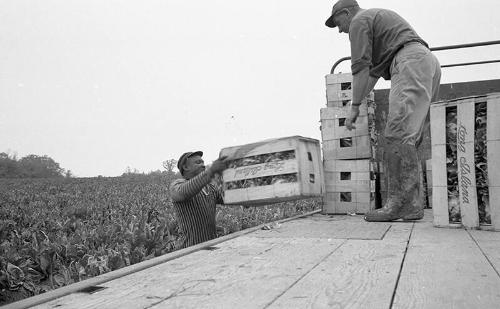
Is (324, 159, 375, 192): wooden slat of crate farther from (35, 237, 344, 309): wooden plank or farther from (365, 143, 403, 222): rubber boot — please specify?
(35, 237, 344, 309): wooden plank

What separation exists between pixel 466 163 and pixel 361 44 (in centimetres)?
150

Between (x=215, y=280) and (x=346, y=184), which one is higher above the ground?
(x=346, y=184)

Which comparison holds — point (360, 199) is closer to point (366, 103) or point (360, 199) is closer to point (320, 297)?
point (366, 103)

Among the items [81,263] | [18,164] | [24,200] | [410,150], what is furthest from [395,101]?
[18,164]

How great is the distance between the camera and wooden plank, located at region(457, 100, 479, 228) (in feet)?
11.5

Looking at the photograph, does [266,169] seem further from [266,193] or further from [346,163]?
[346,163]

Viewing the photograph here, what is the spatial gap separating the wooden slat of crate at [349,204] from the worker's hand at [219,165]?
2022 millimetres

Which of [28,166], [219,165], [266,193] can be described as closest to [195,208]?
[219,165]

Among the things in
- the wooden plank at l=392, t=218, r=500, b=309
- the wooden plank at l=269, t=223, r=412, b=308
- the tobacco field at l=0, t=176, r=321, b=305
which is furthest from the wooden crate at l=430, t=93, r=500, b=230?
the tobacco field at l=0, t=176, r=321, b=305

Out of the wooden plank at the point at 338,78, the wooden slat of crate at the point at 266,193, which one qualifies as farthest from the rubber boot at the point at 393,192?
the wooden plank at the point at 338,78

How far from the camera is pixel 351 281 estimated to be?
1.82 meters

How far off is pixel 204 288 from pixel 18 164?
51.9 m

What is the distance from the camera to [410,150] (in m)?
4.16

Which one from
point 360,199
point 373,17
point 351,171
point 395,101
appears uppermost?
point 373,17
